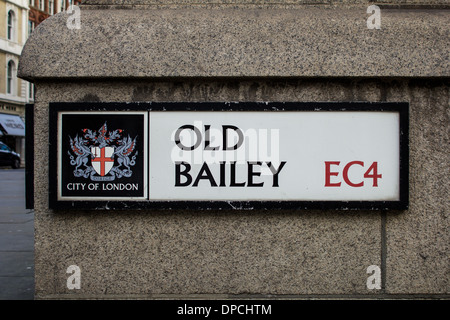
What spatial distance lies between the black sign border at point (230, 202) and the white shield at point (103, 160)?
0.77 feet

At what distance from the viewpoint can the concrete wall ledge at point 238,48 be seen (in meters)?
3.38

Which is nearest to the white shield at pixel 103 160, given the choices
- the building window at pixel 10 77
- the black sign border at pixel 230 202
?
the black sign border at pixel 230 202

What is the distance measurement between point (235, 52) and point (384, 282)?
2080 millimetres

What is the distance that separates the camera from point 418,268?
3.47m

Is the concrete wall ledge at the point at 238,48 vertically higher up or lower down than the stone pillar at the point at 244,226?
higher up

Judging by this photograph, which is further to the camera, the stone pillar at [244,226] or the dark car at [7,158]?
the dark car at [7,158]

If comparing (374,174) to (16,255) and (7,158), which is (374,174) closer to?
(16,255)

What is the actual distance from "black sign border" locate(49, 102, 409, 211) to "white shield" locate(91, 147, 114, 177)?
234 millimetres

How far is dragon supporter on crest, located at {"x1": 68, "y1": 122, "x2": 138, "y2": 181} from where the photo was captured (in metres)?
3.45

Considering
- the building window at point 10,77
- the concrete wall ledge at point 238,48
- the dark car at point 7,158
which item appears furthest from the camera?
the building window at point 10,77

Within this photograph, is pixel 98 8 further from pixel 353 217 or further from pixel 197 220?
pixel 353 217

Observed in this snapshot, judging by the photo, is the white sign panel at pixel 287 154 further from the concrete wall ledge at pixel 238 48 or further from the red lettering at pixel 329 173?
the concrete wall ledge at pixel 238 48

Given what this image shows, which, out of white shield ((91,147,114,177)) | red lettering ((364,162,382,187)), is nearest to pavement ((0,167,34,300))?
white shield ((91,147,114,177))

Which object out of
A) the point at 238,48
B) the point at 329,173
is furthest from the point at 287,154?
the point at 238,48
